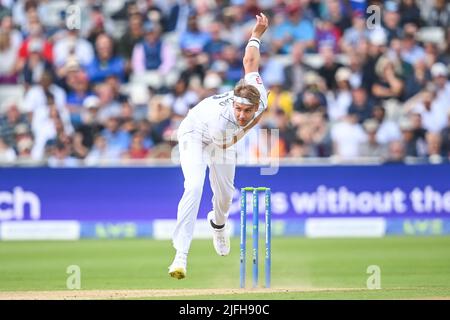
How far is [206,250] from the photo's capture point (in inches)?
616

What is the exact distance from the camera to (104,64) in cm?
1886

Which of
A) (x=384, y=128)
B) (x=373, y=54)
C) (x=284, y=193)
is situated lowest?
(x=284, y=193)

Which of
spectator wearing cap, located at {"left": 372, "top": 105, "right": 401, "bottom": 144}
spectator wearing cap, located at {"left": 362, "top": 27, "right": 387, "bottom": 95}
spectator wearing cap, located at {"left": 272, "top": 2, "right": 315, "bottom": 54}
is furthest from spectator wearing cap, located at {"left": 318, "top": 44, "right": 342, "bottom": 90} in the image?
spectator wearing cap, located at {"left": 372, "top": 105, "right": 401, "bottom": 144}

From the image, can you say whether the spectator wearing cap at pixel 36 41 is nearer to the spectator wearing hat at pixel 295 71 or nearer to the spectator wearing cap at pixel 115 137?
the spectator wearing cap at pixel 115 137

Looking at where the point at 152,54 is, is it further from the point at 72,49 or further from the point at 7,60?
the point at 7,60

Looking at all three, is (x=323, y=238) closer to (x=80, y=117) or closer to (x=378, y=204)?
(x=378, y=204)

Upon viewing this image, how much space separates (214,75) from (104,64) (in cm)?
197

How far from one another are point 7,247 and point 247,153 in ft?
12.3

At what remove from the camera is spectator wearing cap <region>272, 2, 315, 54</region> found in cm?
1925

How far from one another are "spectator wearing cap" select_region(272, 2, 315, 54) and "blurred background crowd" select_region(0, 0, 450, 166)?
0.06 feet

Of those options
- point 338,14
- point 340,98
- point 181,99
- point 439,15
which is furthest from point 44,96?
point 439,15

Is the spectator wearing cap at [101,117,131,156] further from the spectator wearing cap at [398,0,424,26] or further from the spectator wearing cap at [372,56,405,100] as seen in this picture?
the spectator wearing cap at [398,0,424,26]

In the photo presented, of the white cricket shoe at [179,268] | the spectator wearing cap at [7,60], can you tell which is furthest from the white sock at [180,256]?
the spectator wearing cap at [7,60]

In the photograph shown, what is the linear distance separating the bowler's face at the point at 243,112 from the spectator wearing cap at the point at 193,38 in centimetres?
910
